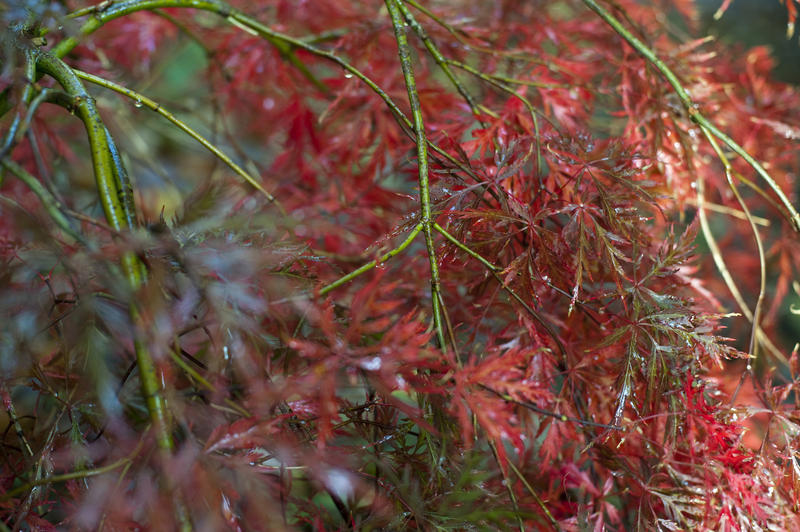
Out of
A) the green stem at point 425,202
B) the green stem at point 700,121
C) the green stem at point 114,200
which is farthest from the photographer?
the green stem at point 700,121

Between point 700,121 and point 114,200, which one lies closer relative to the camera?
point 114,200

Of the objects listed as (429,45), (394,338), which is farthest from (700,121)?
(394,338)

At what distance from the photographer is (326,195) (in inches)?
40.4

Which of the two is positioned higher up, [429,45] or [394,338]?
[429,45]

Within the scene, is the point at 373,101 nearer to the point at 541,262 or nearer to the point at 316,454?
the point at 541,262

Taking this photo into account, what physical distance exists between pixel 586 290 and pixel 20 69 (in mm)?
641

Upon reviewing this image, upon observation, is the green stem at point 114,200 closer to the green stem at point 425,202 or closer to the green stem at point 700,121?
the green stem at point 425,202

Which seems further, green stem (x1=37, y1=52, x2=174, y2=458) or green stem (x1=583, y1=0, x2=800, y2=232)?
green stem (x1=583, y1=0, x2=800, y2=232)

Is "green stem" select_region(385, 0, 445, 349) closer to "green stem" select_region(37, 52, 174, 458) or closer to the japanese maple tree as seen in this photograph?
the japanese maple tree

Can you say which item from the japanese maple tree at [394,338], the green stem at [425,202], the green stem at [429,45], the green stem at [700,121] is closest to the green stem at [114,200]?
the japanese maple tree at [394,338]

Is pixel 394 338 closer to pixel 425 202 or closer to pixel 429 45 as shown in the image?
pixel 425 202

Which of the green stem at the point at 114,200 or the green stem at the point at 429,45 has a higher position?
the green stem at the point at 429,45

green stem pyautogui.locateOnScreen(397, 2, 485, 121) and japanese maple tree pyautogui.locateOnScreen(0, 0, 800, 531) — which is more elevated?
green stem pyautogui.locateOnScreen(397, 2, 485, 121)

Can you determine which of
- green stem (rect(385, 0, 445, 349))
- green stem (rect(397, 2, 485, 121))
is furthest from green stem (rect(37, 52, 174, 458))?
green stem (rect(397, 2, 485, 121))
